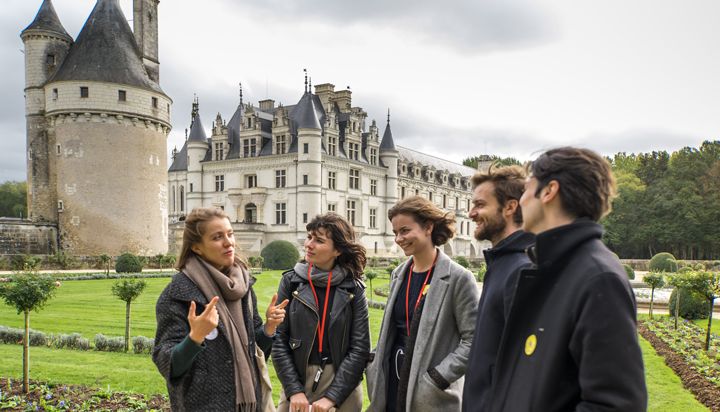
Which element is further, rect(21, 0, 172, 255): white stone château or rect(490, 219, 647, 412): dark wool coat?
rect(21, 0, 172, 255): white stone château

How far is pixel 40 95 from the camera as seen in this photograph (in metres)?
30.6

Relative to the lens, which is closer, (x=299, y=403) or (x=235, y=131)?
(x=299, y=403)

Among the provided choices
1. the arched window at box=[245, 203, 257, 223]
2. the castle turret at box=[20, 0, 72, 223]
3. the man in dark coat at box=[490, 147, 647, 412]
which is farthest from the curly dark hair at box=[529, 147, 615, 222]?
the arched window at box=[245, 203, 257, 223]

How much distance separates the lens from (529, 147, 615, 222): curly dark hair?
5.90 feet

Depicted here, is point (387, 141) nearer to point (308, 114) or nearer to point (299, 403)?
point (308, 114)

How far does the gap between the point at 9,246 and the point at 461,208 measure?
39.3m

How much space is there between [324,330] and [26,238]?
2955 cm

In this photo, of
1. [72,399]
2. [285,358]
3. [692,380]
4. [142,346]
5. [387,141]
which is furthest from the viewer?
[387,141]

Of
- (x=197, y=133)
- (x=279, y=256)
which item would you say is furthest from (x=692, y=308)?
(x=197, y=133)

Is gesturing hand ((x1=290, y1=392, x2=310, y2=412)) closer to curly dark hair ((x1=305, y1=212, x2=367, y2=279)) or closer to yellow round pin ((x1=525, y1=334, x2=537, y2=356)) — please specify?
curly dark hair ((x1=305, y1=212, x2=367, y2=279))

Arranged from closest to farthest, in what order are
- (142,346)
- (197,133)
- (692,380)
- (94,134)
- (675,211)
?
(692,380), (142,346), (94,134), (197,133), (675,211)

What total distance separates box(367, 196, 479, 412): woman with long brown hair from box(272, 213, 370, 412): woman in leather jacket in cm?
21

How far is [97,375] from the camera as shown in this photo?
6.60 meters

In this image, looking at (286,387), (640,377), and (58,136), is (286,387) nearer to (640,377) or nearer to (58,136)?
(640,377)
